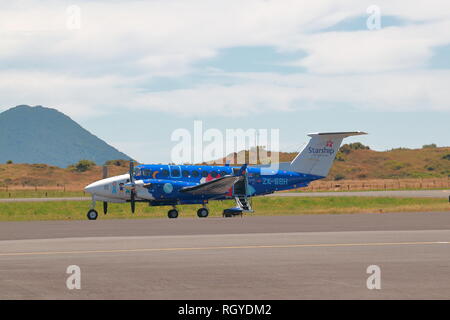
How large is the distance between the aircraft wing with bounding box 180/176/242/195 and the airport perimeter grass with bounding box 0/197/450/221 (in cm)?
252

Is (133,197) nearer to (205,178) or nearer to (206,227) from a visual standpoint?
(205,178)

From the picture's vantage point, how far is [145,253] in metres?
19.8

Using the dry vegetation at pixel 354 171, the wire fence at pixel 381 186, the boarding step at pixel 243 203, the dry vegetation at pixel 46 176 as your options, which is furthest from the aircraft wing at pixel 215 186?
the dry vegetation at pixel 46 176

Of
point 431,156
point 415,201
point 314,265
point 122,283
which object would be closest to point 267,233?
point 314,265

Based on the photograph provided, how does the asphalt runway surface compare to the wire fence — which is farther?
the wire fence

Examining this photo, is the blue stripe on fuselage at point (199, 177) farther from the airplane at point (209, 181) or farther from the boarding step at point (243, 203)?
the boarding step at point (243, 203)

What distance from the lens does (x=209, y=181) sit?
141 feet

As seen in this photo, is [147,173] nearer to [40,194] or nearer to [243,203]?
[243,203]

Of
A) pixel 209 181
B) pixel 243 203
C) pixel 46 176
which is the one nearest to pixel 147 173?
pixel 209 181

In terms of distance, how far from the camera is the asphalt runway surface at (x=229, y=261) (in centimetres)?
1298

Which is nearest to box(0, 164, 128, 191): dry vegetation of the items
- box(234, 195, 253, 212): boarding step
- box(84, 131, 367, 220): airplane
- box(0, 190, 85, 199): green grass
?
box(0, 190, 85, 199): green grass

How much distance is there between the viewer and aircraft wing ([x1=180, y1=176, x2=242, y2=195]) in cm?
4197

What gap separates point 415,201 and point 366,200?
4182 mm

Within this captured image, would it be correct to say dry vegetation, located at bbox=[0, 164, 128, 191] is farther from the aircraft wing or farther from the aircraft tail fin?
the aircraft wing
